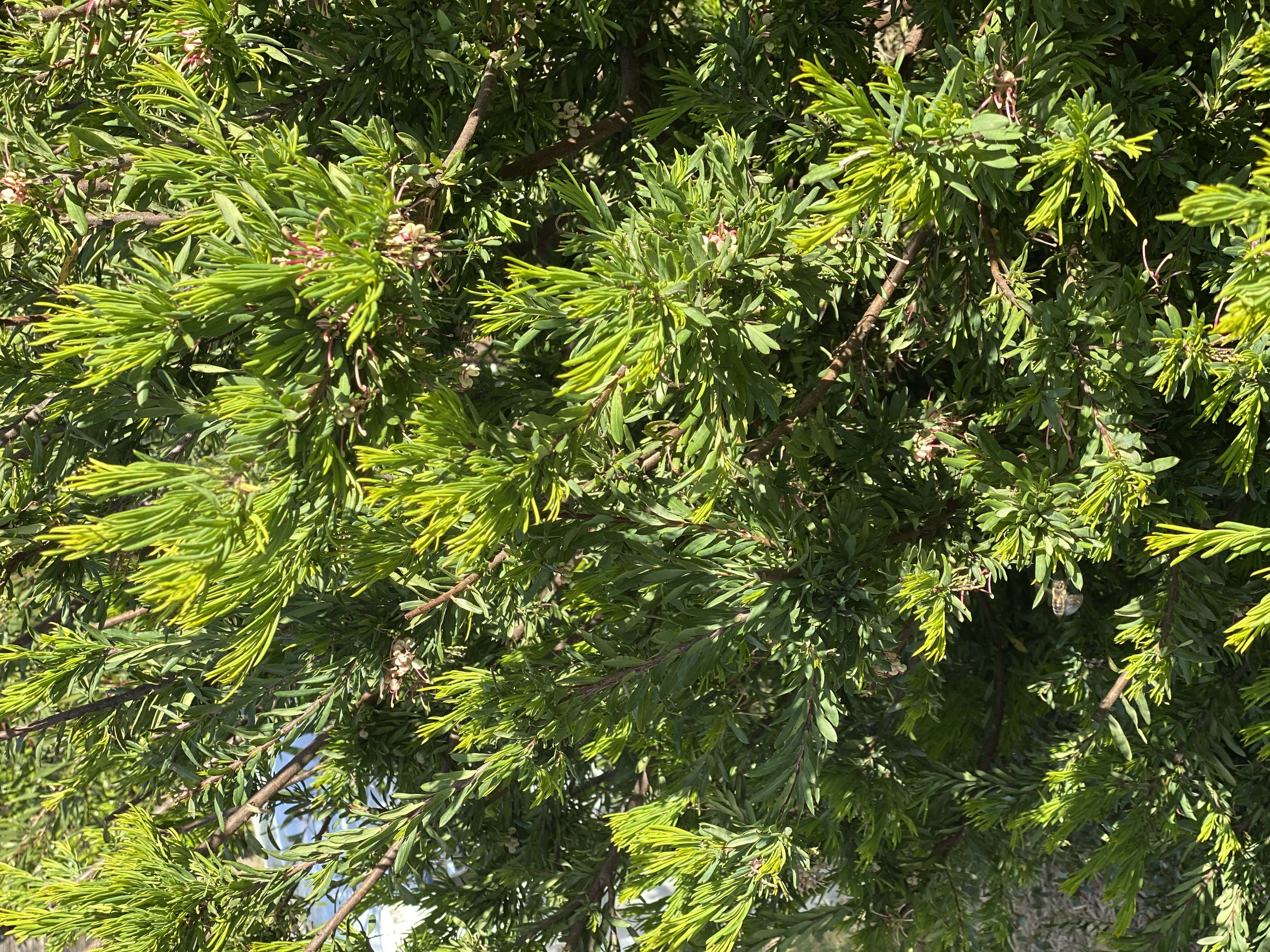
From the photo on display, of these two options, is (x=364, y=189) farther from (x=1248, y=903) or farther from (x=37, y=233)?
(x=1248, y=903)

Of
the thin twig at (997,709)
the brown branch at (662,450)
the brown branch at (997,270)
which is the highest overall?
the brown branch at (997,270)

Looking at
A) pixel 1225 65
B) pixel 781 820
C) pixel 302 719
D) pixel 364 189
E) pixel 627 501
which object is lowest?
pixel 302 719

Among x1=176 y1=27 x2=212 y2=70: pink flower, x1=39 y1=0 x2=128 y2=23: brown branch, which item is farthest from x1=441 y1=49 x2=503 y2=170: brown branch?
x1=39 y1=0 x2=128 y2=23: brown branch

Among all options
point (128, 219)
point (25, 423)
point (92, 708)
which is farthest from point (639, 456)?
point (92, 708)

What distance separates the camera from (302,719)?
199 centimetres

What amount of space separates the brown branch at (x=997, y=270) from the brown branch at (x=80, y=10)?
4.25ft

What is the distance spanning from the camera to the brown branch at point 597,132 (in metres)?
1.81

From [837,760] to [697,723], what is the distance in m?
0.36

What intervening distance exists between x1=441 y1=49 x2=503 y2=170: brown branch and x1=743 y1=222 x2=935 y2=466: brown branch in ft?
2.07

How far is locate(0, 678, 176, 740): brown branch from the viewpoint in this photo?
2002 millimetres

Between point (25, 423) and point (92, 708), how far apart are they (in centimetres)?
58

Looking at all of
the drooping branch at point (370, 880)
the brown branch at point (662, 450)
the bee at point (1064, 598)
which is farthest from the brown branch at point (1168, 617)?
the drooping branch at point (370, 880)

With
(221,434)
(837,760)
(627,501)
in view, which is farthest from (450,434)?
(837,760)

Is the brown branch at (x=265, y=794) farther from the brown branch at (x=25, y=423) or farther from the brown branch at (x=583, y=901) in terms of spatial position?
the brown branch at (x=25, y=423)
